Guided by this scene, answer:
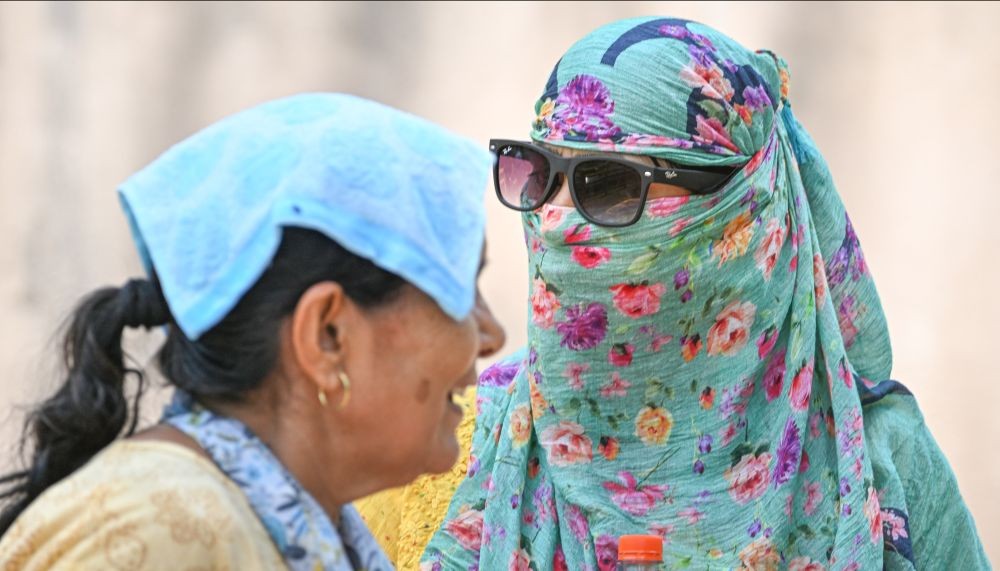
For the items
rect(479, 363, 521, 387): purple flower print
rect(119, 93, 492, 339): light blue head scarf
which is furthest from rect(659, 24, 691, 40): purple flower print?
rect(119, 93, 492, 339): light blue head scarf

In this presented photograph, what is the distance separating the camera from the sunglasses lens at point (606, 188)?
287 centimetres

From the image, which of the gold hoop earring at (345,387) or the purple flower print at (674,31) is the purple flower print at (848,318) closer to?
the purple flower print at (674,31)

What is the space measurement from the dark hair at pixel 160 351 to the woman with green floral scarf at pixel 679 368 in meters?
1.13

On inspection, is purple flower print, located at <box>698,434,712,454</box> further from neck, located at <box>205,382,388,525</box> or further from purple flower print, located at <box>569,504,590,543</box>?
neck, located at <box>205,382,388,525</box>

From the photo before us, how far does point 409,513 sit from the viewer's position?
3.07 meters

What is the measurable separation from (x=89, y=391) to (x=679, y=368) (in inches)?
52.9

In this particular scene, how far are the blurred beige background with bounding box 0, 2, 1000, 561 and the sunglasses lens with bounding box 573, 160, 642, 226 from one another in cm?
281

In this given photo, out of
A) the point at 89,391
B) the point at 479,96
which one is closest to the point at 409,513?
the point at 89,391

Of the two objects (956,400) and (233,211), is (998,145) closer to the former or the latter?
(956,400)

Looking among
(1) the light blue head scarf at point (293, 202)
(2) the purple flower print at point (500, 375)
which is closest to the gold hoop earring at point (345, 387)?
(1) the light blue head scarf at point (293, 202)

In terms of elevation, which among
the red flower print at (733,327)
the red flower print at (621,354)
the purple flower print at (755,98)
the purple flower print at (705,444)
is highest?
the purple flower print at (755,98)

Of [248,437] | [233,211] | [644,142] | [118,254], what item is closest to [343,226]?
[233,211]

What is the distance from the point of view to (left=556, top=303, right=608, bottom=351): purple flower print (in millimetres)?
2904

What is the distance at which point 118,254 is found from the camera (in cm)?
577
